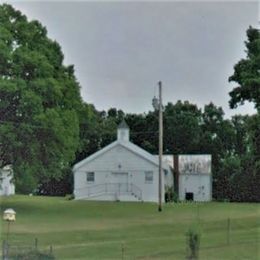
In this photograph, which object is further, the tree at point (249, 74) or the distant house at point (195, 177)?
the distant house at point (195, 177)

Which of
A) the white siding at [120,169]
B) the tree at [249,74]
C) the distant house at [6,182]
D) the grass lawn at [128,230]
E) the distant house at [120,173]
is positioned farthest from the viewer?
the white siding at [120,169]

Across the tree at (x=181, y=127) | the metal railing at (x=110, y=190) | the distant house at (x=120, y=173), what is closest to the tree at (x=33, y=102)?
the metal railing at (x=110, y=190)

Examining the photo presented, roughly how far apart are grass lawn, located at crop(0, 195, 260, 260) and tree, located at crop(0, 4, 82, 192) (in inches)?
61.1

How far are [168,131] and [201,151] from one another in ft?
8.43

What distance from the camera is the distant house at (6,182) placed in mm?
22872

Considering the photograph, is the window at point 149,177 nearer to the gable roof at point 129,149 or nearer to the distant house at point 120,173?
the distant house at point 120,173

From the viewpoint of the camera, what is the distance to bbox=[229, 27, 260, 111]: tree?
55.3 ft

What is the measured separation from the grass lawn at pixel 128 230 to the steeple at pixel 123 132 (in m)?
6.57

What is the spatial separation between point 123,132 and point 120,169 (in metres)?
1.83

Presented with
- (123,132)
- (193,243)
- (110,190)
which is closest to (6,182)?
(110,190)

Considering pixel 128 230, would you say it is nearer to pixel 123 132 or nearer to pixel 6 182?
pixel 6 182

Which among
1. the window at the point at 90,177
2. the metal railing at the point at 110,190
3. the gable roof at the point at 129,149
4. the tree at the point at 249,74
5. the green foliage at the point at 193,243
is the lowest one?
the green foliage at the point at 193,243

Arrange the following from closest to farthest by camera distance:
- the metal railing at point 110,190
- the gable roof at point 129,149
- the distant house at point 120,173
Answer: the metal railing at point 110,190 → the distant house at point 120,173 → the gable roof at point 129,149

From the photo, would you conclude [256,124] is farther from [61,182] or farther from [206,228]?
[61,182]
